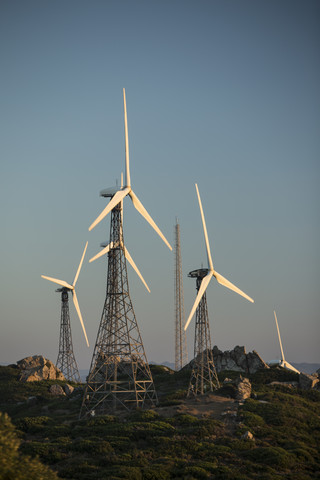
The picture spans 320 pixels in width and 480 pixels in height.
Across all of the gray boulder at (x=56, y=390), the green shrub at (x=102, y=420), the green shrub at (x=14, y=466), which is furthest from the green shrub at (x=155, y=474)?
the gray boulder at (x=56, y=390)

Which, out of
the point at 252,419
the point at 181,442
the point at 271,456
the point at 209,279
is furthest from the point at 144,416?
the point at 209,279

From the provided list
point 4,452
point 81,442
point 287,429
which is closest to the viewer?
point 4,452

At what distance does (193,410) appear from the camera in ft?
197

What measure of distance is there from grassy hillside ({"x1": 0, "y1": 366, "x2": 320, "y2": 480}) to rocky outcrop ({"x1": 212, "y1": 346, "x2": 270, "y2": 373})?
22553mm

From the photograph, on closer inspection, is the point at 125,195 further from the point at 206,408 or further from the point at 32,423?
the point at 32,423

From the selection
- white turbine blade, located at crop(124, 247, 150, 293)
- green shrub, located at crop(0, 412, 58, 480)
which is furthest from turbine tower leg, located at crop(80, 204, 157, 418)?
green shrub, located at crop(0, 412, 58, 480)

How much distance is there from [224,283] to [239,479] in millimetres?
37110

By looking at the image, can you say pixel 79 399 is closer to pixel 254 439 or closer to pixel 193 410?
pixel 193 410

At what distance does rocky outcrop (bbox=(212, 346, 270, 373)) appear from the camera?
9444cm

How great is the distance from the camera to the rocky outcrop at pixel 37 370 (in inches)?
4000

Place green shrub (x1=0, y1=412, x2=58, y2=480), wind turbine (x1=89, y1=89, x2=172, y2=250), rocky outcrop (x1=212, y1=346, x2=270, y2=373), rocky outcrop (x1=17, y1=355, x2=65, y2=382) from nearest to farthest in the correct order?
green shrub (x1=0, y1=412, x2=58, y2=480) < wind turbine (x1=89, y1=89, x2=172, y2=250) < rocky outcrop (x1=212, y1=346, x2=270, y2=373) < rocky outcrop (x1=17, y1=355, x2=65, y2=382)

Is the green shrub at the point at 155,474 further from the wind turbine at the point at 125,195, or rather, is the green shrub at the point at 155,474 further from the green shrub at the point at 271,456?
the wind turbine at the point at 125,195

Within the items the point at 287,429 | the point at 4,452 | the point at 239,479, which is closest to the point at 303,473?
the point at 239,479

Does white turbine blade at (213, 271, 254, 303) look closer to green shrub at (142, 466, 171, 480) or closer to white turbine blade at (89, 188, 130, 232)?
white turbine blade at (89, 188, 130, 232)
